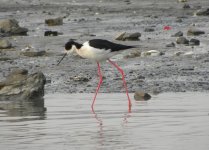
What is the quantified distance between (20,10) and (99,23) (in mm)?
5924

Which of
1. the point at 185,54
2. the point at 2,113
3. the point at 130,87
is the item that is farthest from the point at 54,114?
the point at 185,54

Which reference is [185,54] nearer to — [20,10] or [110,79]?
[110,79]

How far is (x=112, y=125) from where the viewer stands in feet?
30.8

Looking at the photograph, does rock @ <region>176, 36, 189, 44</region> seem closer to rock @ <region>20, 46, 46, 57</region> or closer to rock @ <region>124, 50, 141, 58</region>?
rock @ <region>124, 50, 141, 58</region>

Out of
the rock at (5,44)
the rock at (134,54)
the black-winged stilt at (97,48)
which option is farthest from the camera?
the rock at (5,44)

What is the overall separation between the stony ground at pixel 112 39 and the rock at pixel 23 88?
2.26 feet

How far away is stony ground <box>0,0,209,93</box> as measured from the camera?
13.3m

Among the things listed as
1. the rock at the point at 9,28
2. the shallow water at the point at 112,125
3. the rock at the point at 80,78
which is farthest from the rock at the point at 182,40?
the shallow water at the point at 112,125

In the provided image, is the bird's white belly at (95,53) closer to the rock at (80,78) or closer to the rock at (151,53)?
the rock at (80,78)

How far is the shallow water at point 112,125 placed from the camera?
26.5ft

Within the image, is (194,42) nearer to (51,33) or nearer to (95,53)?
(51,33)

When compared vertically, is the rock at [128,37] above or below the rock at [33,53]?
above

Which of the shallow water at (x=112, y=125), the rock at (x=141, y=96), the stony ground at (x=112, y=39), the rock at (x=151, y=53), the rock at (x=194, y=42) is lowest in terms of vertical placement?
the stony ground at (x=112, y=39)

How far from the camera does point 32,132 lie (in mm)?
8883
